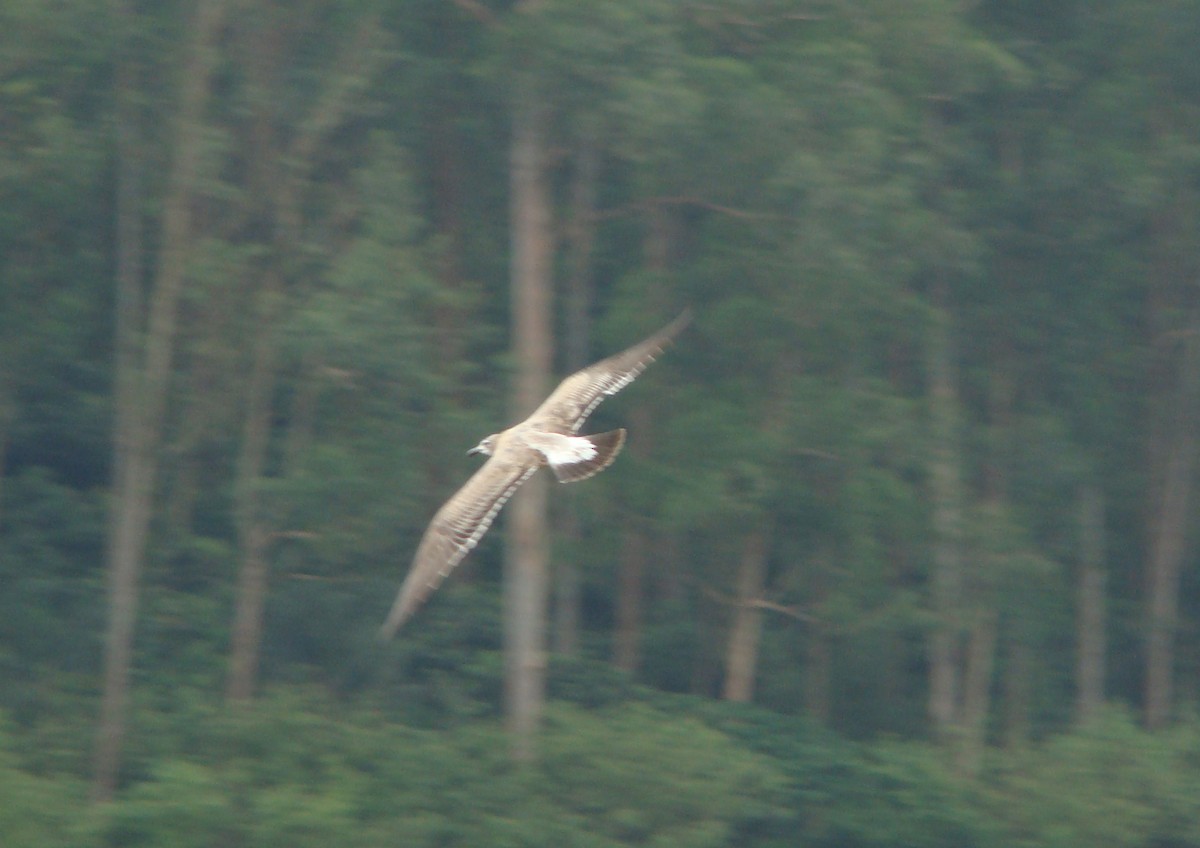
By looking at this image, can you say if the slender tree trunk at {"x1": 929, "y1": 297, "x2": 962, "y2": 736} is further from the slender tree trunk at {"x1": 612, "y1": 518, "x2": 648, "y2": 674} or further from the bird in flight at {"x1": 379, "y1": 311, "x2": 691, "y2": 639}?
the bird in flight at {"x1": 379, "y1": 311, "x2": 691, "y2": 639}

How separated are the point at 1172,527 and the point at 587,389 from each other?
39.1 ft

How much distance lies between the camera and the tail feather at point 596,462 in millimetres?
9730

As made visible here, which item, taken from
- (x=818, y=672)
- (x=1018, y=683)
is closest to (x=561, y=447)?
(x=818, y=672)

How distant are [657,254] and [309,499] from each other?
179 inches

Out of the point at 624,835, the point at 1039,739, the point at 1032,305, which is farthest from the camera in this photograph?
the point at 1032,305

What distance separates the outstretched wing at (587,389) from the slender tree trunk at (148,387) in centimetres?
601

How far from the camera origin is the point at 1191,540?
2050cm

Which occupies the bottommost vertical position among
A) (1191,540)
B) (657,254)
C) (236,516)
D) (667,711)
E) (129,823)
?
(129,823)

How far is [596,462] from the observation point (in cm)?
977

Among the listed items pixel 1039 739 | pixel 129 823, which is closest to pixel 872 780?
pixel 1039 739

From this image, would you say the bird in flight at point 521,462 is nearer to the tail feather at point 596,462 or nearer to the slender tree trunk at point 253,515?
the tail feather at point 596,462

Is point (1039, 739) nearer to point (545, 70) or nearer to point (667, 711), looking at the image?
point (667, 711)

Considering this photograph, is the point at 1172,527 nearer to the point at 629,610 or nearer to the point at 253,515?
the point at 629,610

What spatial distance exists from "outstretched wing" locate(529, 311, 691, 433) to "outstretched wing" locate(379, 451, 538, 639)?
626 mm
